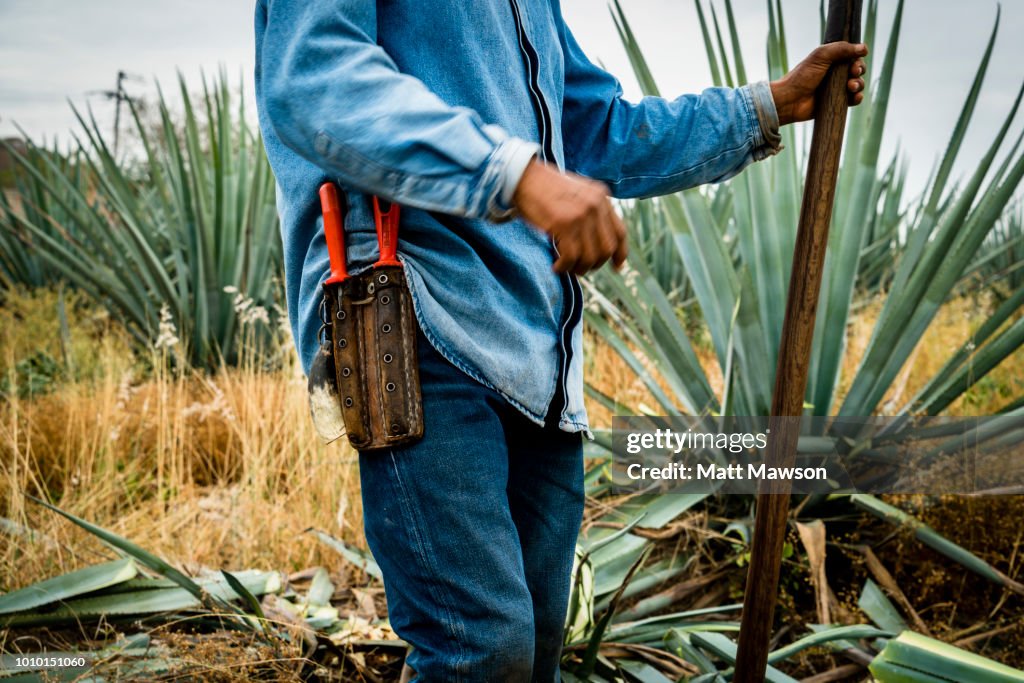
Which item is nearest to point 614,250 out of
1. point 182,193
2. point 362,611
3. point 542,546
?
point 542,546

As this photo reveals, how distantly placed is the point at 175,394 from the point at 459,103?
3.57m

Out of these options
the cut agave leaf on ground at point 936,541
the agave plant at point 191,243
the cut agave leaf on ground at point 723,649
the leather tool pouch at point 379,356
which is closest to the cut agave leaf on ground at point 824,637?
the cut agave leaf on ground at point 723,649

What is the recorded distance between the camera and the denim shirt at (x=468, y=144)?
981 mm

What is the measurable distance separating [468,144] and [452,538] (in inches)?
18.5

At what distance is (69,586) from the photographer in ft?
Answer: 7.19

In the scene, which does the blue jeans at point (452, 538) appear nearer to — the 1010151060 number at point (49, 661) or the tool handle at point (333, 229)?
the tool handle at point (333, 229)

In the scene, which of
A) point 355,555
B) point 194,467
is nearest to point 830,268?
point 355,555

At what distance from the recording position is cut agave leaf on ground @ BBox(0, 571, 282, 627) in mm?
2154

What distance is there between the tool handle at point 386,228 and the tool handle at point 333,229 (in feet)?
0.16

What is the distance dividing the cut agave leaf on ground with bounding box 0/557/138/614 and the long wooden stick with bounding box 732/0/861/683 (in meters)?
1.57

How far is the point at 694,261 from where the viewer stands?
3.04 m

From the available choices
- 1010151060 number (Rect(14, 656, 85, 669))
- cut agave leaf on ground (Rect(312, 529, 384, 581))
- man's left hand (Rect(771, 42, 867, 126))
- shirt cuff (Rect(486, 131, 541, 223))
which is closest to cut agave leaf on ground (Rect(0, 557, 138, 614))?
1010151060 number (Rect(14, 656, 85, 669))

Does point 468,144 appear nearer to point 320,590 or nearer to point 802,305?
point 802,305

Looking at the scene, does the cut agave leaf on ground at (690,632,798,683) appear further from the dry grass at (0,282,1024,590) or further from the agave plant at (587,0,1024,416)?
the dry grass at (0,282,1024,590)
